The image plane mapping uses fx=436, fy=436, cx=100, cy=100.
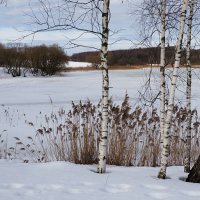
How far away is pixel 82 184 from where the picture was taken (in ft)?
19.4

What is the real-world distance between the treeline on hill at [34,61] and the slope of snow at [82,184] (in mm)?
32258

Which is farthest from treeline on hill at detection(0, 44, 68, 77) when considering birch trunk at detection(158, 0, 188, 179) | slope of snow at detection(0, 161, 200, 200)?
birch trunk at detection(158, 0, 188, 179)

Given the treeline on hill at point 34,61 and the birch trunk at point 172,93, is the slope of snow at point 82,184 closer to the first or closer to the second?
the birch trunk at point 172,93

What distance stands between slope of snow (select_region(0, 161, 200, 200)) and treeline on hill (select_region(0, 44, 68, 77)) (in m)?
32.3

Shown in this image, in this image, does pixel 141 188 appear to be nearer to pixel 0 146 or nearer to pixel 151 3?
pixel 151 3

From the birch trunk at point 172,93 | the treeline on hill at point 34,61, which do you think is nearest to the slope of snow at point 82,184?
the birch trunk at point 172,93

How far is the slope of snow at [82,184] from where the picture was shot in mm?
5375

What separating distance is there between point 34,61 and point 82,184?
34.1 meters

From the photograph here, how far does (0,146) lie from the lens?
9.41 m

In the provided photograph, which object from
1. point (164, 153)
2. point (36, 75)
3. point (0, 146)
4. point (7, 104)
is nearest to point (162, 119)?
point (164, 153)

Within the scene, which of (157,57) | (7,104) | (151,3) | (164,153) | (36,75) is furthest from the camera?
(36,75)

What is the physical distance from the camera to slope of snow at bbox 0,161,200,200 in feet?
17.6

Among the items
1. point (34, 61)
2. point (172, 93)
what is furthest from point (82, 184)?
point (34, 61)

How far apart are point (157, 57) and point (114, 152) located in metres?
1.93
